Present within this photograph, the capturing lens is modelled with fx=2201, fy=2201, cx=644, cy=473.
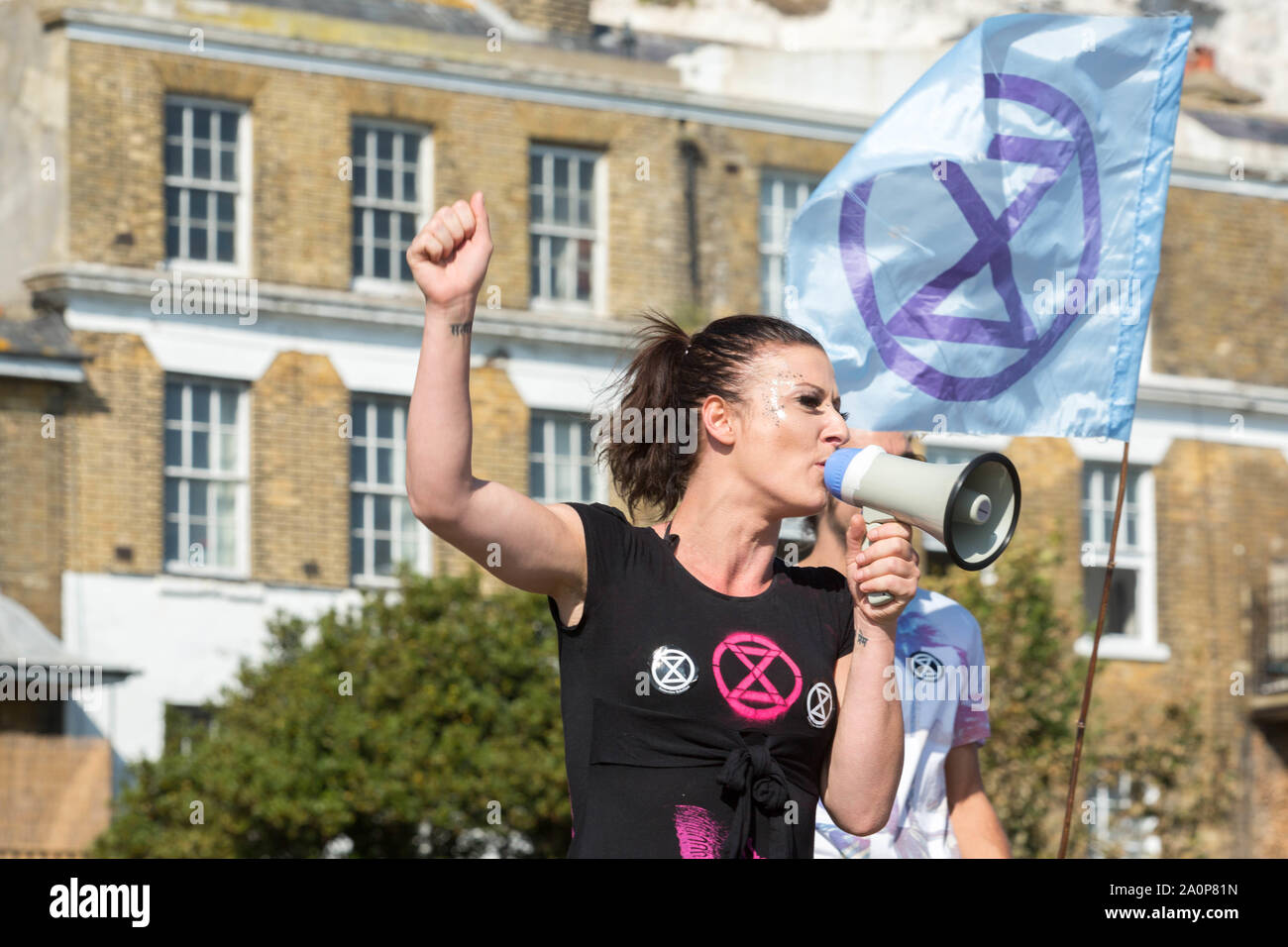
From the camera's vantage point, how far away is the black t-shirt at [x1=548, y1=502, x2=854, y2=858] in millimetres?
4402

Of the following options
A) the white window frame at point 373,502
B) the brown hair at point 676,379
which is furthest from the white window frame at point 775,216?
the brown hair at point 676,379

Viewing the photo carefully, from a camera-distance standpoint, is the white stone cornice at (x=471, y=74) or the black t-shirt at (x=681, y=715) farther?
the white stone cornice at (x=471, y=74)

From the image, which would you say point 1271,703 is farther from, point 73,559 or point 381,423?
point 73,559

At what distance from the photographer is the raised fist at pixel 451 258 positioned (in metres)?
4.16

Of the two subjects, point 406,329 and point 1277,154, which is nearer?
point 406,329

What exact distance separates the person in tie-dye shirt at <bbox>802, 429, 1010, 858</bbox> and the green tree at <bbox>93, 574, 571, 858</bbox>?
1301cm

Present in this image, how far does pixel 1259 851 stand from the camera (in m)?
29.5

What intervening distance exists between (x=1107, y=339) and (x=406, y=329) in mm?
20969

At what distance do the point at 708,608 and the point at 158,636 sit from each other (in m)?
21.1
